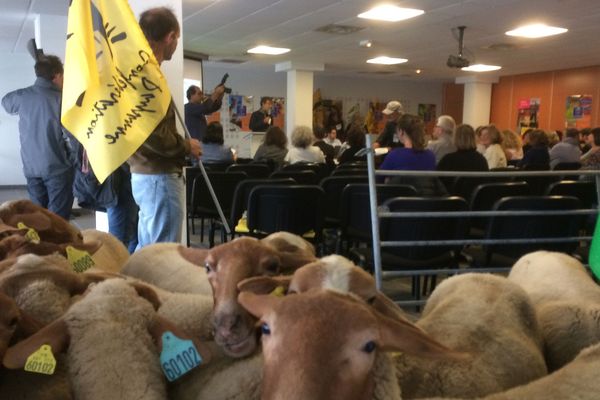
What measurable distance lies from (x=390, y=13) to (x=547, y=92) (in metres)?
8.21

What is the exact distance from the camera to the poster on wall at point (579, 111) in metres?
12.7

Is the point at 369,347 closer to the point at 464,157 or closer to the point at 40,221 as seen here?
the point at 40,221

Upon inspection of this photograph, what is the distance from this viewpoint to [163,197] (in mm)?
2613

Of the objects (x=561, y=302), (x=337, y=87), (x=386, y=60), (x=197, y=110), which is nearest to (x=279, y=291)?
(x=561, y=302)

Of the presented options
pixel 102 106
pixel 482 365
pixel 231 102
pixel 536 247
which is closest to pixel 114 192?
pixel 102 106

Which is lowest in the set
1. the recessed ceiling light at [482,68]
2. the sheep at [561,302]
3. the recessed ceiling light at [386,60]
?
the sheep at [561,302]

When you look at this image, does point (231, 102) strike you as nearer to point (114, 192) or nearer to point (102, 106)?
point (114, 192)

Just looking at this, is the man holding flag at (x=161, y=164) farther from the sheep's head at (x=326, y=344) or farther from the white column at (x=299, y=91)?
the white column at (x=299, y=91)

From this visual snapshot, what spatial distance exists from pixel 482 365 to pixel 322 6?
609 cm

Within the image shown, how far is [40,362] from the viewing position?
108 cm

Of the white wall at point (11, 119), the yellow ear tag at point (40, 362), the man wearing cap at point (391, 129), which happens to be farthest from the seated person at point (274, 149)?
the white wall at point (11, 119)

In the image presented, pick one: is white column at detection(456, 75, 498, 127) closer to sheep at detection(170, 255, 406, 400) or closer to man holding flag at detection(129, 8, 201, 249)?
man holding flag at detection(129, 8, 201, 249)

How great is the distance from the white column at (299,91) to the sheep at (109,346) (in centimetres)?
1104

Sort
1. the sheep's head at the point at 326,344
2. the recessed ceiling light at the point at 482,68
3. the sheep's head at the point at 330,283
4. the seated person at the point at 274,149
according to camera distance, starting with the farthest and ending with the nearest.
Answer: the recessed ceiling light at the point at 482,68 → the seated person at the point at 274,149 → the sheep's head at the point at 330,283 → the sheep's head at the point at 326,344
